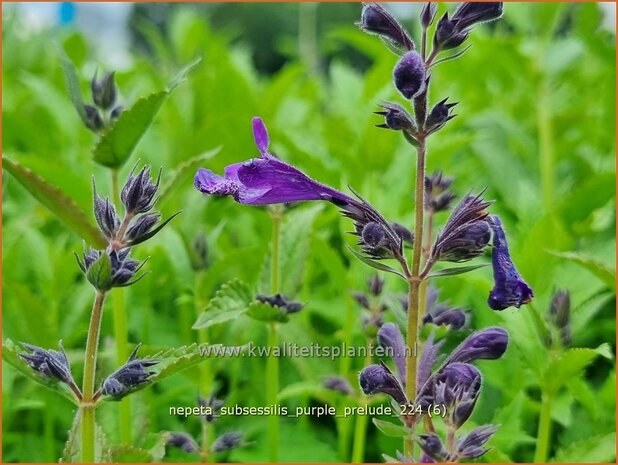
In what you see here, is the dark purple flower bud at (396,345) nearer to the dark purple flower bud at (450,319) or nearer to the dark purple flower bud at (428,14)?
the dark purple flower bud at (450,319)

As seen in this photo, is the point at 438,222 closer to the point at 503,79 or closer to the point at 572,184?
the point at 572,184

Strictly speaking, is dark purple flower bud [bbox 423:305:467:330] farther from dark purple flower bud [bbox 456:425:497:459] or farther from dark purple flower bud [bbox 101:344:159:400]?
dark purple flower bud [bbox 101:344:159:400]

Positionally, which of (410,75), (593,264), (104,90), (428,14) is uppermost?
(104,90)

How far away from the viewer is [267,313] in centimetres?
128

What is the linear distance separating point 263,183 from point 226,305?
293 millimetres

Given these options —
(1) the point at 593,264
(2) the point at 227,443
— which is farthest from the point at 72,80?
(1) the point at 593,264

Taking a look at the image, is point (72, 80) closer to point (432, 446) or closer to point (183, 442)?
point (183, 442)

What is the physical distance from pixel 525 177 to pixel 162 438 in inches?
72.6

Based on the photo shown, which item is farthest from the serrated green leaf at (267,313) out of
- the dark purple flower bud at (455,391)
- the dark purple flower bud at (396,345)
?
the dark purple flower bud at (455,391)

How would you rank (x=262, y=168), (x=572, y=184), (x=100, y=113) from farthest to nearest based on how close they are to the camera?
(x=572, y=184)
(x=100, y=113)
(x=262, y=168)

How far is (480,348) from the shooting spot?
3.38 feet

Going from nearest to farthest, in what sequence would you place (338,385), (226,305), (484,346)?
(484,346), (226,305), (338,385)

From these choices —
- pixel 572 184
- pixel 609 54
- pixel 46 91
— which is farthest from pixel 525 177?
pixel 46 91

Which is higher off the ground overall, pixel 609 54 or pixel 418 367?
pixel 609 54
